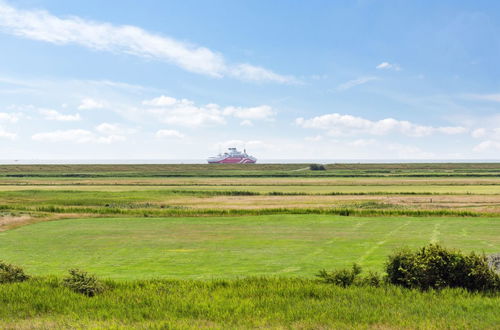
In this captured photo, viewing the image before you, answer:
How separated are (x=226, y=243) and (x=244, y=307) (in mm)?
18494

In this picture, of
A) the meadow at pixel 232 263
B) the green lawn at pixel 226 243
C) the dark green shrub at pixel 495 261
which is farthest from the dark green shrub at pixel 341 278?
the dark green shrub at pixel 495 261

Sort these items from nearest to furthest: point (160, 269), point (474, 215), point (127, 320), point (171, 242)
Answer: point (127, 320) < point (160, 269) < point (171, 242) < point (474, 215)

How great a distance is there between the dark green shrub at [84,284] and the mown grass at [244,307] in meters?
0.37

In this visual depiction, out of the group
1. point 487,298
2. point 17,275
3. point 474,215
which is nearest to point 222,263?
point 17,275

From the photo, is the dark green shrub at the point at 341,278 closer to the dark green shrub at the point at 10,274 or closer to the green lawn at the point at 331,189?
the dark green shrub at the point at 10,274

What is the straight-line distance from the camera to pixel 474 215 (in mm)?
53031

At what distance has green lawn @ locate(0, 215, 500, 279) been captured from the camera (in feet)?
90.1

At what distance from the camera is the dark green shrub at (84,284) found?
1972 cm

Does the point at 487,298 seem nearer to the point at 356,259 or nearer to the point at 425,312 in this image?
the point at 425,312

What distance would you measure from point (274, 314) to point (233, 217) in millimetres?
37019

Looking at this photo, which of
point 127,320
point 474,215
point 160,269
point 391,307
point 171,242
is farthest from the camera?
point 474,215

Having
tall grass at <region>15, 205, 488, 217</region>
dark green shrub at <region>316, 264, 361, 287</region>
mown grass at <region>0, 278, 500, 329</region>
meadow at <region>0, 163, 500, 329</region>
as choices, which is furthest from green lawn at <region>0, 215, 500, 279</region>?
mown grass at <region>0, 278, 500, 329</region>

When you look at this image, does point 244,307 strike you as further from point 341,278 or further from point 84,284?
point 84,284

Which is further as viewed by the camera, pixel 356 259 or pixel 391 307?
pixel 356 259
